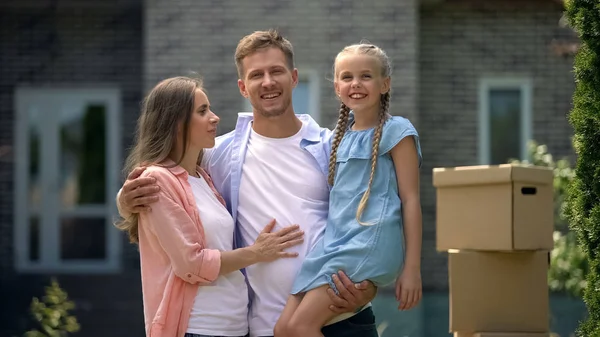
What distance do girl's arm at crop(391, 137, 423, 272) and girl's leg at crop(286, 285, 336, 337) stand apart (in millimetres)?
290

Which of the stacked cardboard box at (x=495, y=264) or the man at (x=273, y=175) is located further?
the stacked cardboard box at (x=495, y=264)

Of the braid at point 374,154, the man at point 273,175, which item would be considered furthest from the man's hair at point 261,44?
the braid at point 374,154

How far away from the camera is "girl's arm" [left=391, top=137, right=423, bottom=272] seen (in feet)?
11.8

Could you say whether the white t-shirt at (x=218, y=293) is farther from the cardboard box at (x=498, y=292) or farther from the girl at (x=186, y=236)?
the cardboard box at (x=498, y=292)

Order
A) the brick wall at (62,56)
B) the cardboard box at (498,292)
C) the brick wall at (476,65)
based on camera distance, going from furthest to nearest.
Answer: the brick wall at (62,56), the brick wall at (476,65), the cardboard box at (498,292)

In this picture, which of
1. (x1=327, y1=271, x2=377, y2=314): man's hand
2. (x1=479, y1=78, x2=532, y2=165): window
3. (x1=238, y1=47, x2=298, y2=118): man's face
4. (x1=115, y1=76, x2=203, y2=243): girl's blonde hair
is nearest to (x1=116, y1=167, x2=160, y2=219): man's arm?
(x1=115, y1=76, x2=203, y2=243): girl's blonde hair

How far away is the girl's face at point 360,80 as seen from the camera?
3.68 meters

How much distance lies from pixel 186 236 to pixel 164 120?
1.32 ft

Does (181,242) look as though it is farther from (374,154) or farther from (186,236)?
(374,154)

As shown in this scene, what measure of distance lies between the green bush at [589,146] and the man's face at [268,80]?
1.05 metres

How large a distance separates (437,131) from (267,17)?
96.5 inches

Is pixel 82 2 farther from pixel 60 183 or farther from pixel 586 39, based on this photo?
pixel 586 39

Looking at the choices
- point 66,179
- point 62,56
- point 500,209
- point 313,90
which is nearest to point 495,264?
point 500,209

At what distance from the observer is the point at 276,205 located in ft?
12.2
